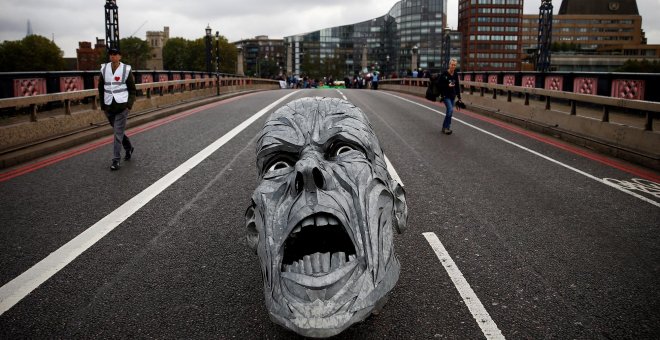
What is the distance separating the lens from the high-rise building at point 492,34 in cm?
18588

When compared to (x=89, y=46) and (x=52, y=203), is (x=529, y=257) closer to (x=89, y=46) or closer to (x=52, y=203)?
(x=52, y=203)

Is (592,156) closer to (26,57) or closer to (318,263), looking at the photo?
(318,263)

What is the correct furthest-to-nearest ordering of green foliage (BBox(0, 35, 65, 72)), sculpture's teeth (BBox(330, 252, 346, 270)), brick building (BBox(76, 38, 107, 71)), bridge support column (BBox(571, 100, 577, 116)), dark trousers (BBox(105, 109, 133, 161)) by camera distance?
1. green foliage (BBox(0, 35, 65, 72))
2. brick building (BBox(76, 38, 107, 71))
3. bridge support column (BBox(571, 100, 577, 116))
4. dark trousers (BBox(105, 109, 133, 161))
5. sculpture's teeth (BBox(330, 252, 346, 270))

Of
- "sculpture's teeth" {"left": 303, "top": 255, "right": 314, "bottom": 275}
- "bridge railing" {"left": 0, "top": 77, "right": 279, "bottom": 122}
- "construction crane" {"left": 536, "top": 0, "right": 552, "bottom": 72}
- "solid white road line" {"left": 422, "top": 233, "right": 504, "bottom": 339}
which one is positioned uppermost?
"construction crane" {"left": 536, "top": 0, "right": 552, "bottom": 72}

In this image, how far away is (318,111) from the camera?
13.7ft

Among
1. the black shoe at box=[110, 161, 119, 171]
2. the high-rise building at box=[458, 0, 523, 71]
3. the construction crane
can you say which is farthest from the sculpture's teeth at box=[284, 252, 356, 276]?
A: the high-rise building at box=[458, 0, 523, 71]

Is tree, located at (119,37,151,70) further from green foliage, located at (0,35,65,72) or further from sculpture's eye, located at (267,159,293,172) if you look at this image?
sculpture's eye, located at (267,159,293,172)

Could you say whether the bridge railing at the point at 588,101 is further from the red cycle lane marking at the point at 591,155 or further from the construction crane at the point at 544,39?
the construction crane at the point at 544,39

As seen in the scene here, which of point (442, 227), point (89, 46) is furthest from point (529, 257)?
point (89, 46)

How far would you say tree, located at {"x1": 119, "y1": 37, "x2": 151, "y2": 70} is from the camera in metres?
168

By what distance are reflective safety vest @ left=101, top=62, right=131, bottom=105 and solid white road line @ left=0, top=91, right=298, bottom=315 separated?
6.62ft

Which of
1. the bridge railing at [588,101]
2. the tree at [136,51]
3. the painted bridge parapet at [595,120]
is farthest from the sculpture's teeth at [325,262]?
the tree at [136,51]

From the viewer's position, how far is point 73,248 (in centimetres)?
528

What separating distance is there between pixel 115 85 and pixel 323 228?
7.97 metres
